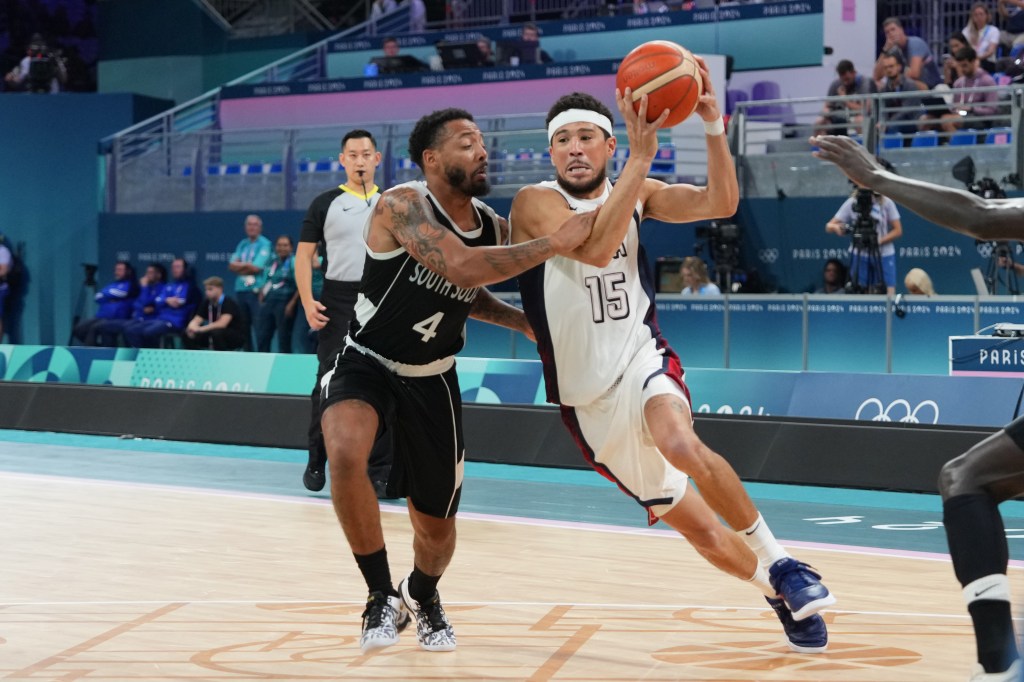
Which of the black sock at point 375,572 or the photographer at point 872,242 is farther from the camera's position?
the photographer at point 872,242

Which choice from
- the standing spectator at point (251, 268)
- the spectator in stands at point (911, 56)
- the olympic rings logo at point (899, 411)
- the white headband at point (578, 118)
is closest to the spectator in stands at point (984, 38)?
the spectator in stands at point (911, 56)

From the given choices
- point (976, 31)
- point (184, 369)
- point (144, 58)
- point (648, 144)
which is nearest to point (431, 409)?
point (648, 144)

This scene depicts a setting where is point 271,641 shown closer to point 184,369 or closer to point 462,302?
point 462,302

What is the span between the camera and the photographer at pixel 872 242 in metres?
12.2

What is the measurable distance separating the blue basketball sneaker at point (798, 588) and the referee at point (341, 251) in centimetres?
372

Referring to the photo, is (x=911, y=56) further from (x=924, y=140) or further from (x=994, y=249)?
(x=994, y=249)

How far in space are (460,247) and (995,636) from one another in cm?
209

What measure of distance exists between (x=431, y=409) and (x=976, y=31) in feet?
39.8

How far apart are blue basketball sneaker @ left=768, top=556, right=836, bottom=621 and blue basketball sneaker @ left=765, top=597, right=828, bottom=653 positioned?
5 centimetres

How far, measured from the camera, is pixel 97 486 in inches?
364

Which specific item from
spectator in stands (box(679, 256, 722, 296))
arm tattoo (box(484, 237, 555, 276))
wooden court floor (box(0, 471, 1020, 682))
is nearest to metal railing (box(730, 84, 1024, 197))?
spectator in stands (box(679, 256, 722, 296))

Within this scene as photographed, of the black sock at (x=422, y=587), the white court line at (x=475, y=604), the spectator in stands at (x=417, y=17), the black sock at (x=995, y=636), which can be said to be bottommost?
the white court line at (x=475, y=604)

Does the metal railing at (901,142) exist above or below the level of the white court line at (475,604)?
above

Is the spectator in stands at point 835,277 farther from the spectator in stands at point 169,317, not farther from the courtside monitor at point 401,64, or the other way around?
the courtside monitor at point 401,64
